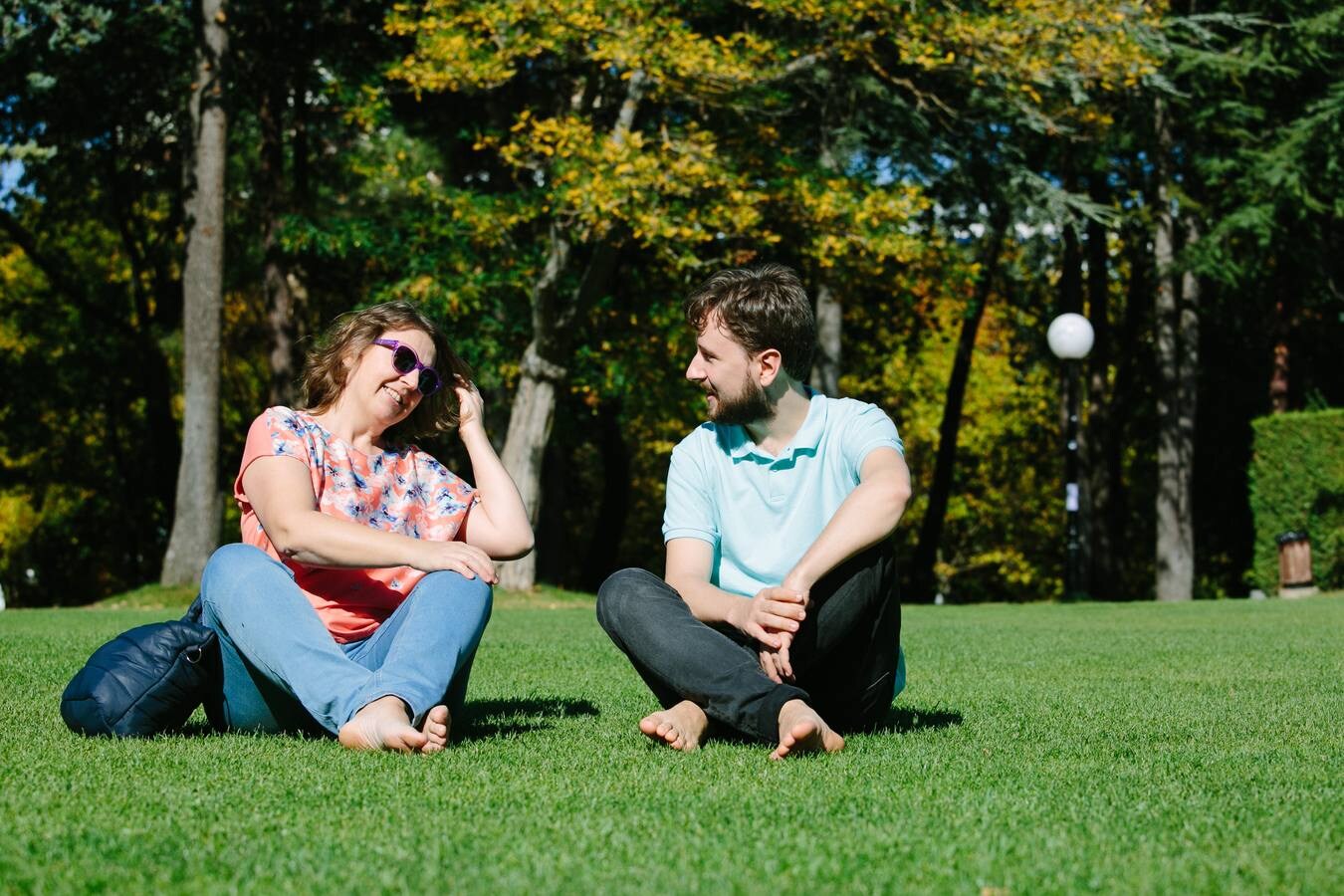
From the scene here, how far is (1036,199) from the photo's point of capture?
21.3 m

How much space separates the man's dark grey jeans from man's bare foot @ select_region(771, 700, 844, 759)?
0.07 m

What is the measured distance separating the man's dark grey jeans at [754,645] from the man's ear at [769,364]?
612mm

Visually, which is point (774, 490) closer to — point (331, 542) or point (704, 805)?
point (331, 542)

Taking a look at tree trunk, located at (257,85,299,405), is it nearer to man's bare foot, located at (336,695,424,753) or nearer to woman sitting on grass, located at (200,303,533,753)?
woman sitting on grass, located at (200,303,533,753)

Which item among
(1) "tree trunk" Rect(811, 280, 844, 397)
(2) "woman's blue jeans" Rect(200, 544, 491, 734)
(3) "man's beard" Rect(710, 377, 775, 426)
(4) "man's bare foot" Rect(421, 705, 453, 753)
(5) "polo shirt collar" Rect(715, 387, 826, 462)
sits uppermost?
(1) "tree trunk" Rect(811, 280, 844, 397)

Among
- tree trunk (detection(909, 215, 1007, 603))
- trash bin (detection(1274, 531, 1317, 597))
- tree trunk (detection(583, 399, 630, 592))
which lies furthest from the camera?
tree trunk (detection(583, 399, 630, 592))

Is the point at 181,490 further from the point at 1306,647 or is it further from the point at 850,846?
the point at 850,846

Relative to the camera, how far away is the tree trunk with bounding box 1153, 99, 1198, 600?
2442 centimetres

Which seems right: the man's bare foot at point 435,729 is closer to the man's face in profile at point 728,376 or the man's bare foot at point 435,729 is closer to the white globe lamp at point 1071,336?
the man's face in profile at point 728,376

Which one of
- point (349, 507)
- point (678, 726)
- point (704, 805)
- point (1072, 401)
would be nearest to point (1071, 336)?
point (1072, 401)

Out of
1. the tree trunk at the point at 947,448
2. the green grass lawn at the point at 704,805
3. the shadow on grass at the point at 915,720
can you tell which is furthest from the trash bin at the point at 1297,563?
the shadow on grass at the point at 915,720

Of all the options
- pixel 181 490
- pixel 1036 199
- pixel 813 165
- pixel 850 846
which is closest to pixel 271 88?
pixel 181 490

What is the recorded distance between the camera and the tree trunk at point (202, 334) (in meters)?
18.4

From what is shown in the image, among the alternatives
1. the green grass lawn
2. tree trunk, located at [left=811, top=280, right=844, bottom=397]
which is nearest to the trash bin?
tree trunk, located at [left=811, top=280, right=844, bottom=397]
